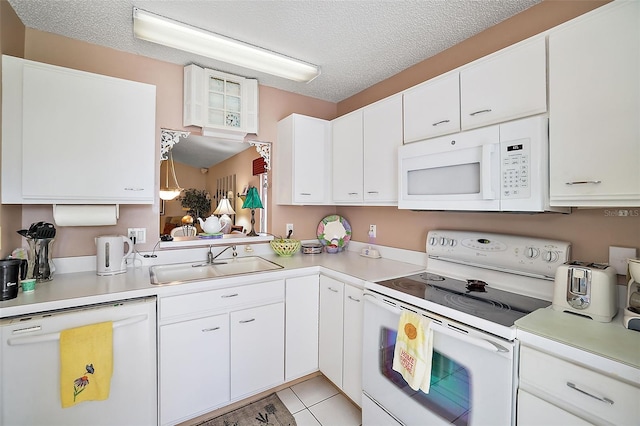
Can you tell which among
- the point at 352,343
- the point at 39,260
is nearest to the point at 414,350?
the point at 352,343

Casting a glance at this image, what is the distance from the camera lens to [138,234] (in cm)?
212

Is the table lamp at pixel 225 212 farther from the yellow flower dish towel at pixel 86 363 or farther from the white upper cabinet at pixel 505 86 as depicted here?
the white upper cabinet at pixel 505 86

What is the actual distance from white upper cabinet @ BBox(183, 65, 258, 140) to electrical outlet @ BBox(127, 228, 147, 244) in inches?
35.1

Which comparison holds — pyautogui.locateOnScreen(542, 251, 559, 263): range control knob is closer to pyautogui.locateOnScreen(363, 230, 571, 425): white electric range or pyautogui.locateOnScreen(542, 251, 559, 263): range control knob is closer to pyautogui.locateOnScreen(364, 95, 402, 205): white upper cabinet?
pyautogui.locateOnScreen(363, 230, 571, 425): white electric range

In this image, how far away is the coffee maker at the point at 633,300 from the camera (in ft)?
3.51

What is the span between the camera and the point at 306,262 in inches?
92.5

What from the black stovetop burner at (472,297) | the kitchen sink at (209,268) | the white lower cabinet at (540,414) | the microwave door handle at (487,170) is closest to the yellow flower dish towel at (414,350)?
the black stovetop burner at (472,297)

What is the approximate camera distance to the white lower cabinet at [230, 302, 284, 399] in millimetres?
1882

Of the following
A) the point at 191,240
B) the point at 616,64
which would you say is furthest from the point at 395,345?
the point at 191,240

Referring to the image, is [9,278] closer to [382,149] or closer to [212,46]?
[212,46]

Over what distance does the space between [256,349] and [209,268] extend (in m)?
0.75

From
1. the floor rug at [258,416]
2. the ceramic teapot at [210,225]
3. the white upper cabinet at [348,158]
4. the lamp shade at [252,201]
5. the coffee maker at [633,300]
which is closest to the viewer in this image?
the coffee maker at [633,300]

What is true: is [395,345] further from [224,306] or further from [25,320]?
[25,320]

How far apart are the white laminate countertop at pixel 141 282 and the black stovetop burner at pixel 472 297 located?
0.63 feet
